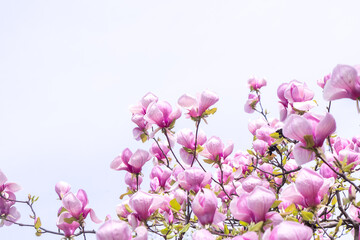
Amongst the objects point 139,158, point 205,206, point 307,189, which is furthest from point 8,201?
point 307,189

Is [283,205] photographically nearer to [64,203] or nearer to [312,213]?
[312,213]

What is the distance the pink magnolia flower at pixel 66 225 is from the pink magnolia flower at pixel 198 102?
3.39 ft

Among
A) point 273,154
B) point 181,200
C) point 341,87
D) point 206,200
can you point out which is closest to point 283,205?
point 206,200

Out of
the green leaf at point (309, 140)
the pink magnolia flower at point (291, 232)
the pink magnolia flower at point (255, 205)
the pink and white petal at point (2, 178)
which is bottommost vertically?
the pink and white petal at point (2, 178)

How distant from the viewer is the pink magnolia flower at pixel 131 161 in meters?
2.63

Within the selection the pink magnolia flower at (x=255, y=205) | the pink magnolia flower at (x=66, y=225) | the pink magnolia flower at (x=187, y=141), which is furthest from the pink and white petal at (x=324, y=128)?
the pink magnolia flower at (x=66, y=225)

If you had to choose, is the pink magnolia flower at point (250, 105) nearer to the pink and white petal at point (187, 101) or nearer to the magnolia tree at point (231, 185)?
the magnolia tree at point (231, 185)

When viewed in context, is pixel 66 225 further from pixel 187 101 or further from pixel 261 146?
pixel 261 146

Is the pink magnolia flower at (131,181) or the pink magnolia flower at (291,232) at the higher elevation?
the pink magnolia flower at (291,232)

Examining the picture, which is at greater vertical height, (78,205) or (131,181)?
(78,205)

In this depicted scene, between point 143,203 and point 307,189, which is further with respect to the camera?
point 143,203

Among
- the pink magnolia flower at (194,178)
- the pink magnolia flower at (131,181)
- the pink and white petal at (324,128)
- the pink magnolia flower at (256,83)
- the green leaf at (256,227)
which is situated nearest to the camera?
the green leaf at (256,227)

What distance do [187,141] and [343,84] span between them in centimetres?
136

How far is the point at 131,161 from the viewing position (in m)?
2.65
